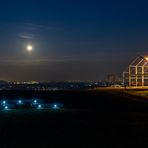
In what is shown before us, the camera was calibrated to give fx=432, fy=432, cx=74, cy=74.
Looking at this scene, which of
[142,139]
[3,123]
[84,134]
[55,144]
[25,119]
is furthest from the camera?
[25,119]

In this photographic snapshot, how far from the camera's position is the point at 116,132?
21203mm

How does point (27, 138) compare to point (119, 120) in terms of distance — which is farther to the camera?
point (119, 120)

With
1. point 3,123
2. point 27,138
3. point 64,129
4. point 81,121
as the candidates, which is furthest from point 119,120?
point 27,138

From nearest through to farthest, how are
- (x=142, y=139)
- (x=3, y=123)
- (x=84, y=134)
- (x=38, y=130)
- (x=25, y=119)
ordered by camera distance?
1. (x=142, y=139)
2. (x=84, y=134)
3. (x=38, y=130)
4. (x=3, y=123)
5. (x=25, y=119)

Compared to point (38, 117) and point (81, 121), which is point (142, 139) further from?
point (38, 117)

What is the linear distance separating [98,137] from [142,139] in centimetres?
200

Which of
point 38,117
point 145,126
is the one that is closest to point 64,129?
point 145,126

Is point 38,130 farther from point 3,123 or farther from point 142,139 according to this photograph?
point 142,139

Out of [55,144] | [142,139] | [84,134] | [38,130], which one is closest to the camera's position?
[55,144]

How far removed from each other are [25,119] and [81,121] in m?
3.91

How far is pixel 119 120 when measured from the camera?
2680cm

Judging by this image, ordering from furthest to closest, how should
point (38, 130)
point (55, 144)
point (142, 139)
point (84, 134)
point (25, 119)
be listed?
1. point (25, 119)
2. point (38, 130)
3. point (84, 134)
4. point (142, 139)
5. point (55, 144)

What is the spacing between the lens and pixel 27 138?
1961cm

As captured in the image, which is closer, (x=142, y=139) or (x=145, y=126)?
(x=142, y=139)
